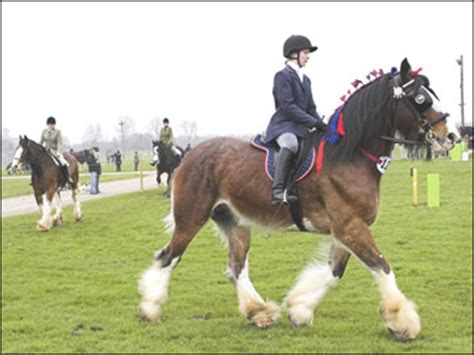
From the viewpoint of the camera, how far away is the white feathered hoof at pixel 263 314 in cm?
725

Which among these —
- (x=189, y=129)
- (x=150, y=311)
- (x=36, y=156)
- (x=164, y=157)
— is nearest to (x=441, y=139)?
(x=150, y=311)

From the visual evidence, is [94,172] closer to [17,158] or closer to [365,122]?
[17,158]

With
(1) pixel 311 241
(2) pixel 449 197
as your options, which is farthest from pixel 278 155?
(2) pixel 449 197

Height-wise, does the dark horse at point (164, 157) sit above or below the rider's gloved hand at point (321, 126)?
below

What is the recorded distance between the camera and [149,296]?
7.53 meters

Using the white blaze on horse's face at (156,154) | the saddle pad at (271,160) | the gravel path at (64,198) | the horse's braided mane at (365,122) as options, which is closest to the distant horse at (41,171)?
the gravel path at (64,198)

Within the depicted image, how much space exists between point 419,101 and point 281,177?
1.57m

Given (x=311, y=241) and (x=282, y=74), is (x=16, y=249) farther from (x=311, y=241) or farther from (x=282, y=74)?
(x=282, y=74)

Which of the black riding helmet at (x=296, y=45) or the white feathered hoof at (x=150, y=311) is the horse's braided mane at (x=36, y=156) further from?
the black riding helmet at (x=296, y=45)

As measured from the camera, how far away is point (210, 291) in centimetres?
920

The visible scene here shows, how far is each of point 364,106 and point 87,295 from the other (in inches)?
190

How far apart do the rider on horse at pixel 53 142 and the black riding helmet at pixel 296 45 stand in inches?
445

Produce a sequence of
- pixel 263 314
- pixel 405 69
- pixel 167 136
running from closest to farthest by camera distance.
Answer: pixel 405 69 → pixel 263 314 → pixel 167 136

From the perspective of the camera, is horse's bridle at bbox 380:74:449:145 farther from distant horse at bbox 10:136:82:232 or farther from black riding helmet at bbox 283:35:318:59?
distant horse at bbox 10:136:82:232
